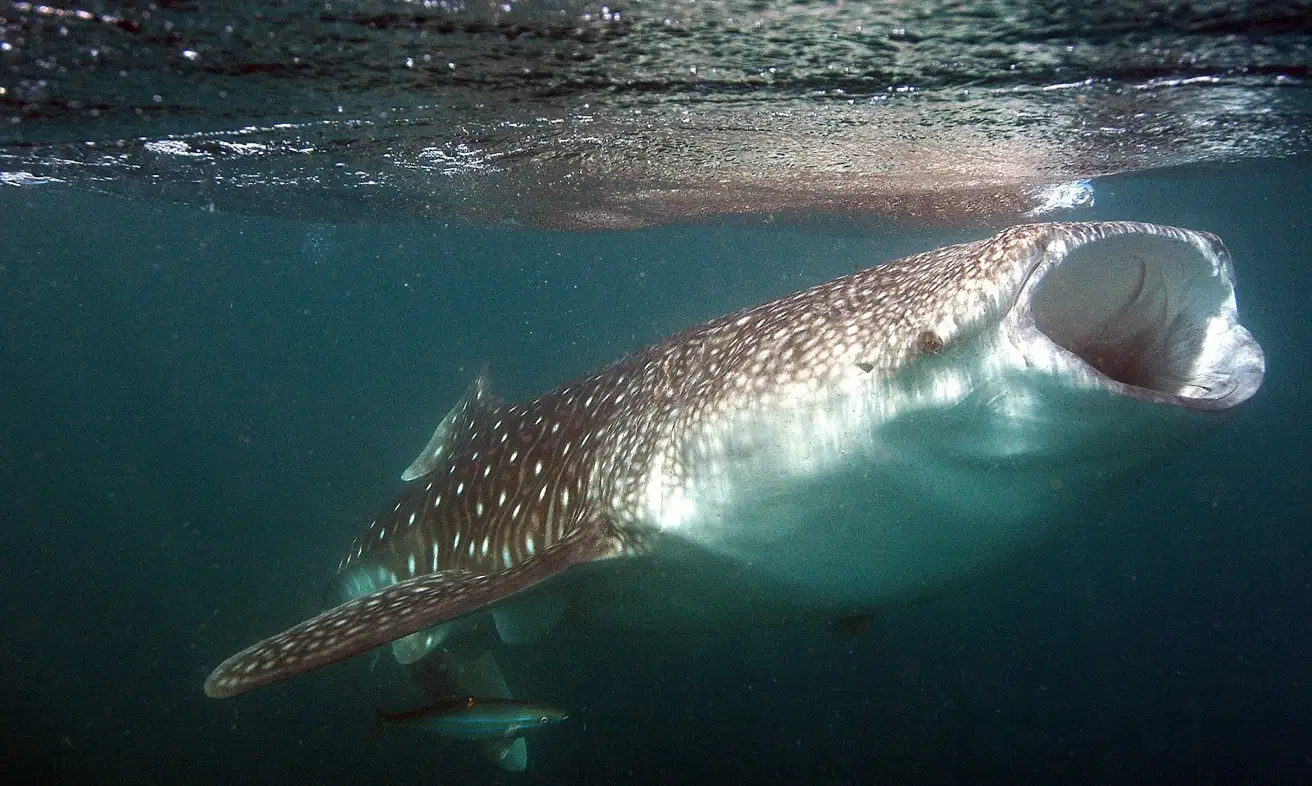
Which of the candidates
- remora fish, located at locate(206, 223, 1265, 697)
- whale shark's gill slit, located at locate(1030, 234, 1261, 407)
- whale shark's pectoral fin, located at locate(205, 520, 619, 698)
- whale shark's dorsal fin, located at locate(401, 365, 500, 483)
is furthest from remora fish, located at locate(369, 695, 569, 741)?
whale shark's gill slit, located at locate(1030, 234, 1261, 407)

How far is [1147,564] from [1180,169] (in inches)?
1207

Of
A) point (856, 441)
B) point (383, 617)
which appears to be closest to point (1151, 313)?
point (856, 441)

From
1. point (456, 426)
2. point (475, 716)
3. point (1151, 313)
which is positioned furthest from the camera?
point (456, 426)

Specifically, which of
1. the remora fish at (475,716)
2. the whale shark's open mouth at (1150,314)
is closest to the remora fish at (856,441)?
the whale shark's open mouth at (1150,314)

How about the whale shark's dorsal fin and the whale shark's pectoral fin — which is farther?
the whale shark's dorsal fin

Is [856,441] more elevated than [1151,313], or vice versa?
[1151,313]

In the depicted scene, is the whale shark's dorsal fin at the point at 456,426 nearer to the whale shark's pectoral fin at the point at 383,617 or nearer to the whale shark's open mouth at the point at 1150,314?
the whale shark's pectoral fin at the point at 383,617

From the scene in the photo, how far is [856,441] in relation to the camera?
3039 millimetres

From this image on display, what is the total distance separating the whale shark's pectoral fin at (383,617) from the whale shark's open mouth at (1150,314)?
248cm

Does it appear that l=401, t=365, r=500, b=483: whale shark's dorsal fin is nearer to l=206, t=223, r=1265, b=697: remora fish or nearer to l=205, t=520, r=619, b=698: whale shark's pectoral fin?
l=206, t=223, r=1265, b=697: remora fish

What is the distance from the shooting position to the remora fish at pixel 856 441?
2.51 metres

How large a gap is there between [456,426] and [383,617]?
308 centimetres

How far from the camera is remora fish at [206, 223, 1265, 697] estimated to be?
98.7 inches

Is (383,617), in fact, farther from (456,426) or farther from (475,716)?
(456,426)
